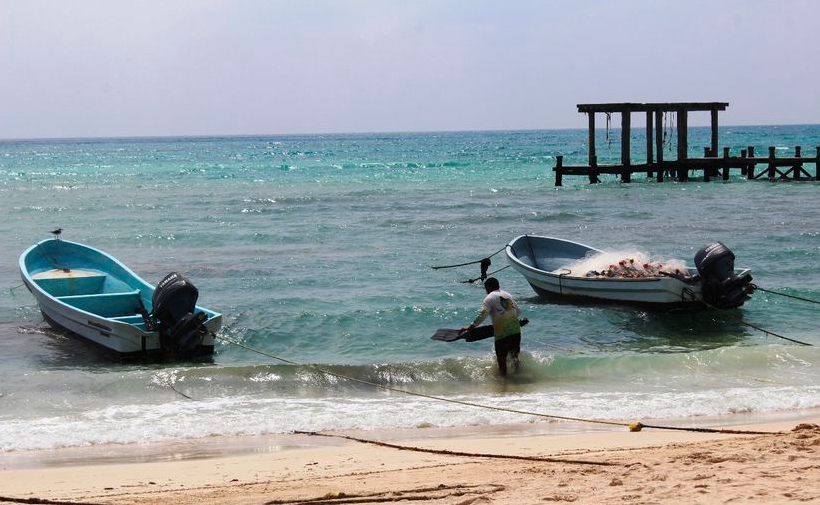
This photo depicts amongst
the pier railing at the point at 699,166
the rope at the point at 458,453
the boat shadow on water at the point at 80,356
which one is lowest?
the boat shadow on water at the point at 80,356

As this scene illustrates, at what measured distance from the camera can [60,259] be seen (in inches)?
682

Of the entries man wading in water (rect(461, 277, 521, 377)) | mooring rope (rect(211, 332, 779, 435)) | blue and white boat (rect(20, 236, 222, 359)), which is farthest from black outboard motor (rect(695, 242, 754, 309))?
blue and white boat (rect(20, 236, 222, 359))

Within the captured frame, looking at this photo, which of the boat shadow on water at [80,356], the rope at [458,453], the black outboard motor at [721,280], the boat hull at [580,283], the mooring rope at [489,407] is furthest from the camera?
the boat hull at [580,283]

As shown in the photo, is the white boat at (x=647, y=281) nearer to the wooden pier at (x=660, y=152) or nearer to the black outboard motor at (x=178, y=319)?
the black outboard motor at (x=178, y=319)

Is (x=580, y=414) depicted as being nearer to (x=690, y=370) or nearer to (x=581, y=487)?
(x=690, y=370)

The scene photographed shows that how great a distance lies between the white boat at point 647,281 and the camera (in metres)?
15.0

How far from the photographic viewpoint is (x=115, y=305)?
14789mm

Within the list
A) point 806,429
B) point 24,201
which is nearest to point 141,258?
point 806,429

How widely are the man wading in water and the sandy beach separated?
8.01ft

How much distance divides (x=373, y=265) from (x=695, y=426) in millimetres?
12465

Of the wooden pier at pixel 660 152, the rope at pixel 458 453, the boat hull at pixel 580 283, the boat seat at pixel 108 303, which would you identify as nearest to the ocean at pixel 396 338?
the boat hull at pixel 580 283

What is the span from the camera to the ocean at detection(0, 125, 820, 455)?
1048cm

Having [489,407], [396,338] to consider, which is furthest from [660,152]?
[489,407]

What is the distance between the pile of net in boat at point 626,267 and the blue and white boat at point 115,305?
21.6ft
